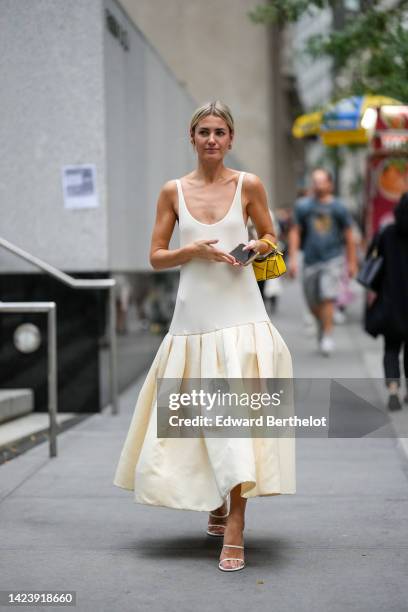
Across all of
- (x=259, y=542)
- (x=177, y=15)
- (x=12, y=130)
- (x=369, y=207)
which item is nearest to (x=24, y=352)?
(x=12, y=130)

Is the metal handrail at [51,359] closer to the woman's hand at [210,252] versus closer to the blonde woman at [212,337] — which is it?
the blonde woman at [212,337]

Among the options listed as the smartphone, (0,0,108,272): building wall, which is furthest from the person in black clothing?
the smartphone

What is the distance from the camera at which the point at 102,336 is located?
8.80 metres

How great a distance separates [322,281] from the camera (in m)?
12.0

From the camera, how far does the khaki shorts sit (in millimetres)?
11969

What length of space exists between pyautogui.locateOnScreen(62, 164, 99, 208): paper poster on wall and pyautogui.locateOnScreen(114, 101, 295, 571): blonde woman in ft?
13.7

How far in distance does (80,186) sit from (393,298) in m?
2.55

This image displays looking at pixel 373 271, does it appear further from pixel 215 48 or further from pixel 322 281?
pixel 215 48

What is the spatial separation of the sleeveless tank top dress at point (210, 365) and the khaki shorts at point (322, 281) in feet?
24.1

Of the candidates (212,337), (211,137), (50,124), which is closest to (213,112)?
(211,137)

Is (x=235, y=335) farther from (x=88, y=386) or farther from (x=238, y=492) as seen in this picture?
(x=88, y=386)

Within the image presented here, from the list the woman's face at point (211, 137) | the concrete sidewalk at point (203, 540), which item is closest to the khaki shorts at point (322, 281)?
the concrete sidewalk at point (203, 540)

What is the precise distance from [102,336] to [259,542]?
4.10 metres

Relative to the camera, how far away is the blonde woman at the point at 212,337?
447cm
